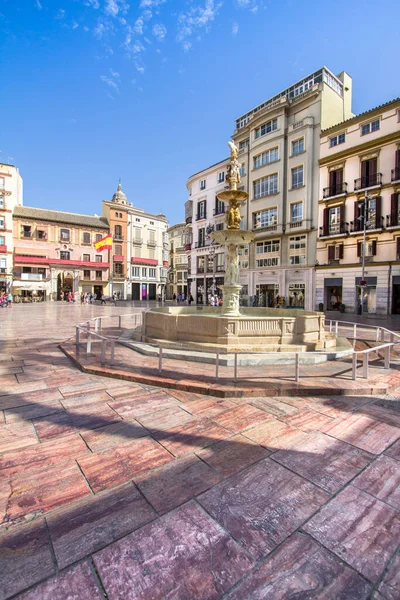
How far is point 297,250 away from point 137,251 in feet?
100

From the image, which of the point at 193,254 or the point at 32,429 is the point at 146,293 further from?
the point at 32,429

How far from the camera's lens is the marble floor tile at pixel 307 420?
4.04 metres

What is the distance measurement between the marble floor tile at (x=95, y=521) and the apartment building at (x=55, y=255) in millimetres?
44860

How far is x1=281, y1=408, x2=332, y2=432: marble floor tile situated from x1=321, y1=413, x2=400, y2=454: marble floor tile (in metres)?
0.10

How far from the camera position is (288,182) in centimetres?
3084

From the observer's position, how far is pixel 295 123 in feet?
98.7

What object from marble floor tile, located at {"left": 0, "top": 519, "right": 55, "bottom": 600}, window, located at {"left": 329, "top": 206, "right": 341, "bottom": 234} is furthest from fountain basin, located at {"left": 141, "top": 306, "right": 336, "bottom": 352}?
window, located at {"left": 329, "top": 206, "right": 341, "bottom": 234}

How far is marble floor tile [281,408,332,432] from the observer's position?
159 inches

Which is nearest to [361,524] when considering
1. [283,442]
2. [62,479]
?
[283,442]

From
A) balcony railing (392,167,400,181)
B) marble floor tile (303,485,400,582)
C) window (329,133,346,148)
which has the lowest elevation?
marble floor tile (303,485,400,582)

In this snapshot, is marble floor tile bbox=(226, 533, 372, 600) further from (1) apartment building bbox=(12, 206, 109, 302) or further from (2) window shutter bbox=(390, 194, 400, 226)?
(1) apartment building bbox=(12, 206, 109, 302)

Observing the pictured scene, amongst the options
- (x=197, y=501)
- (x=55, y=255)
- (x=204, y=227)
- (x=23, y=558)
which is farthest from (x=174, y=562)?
(x=55, y=255)

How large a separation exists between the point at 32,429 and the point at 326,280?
28850mm

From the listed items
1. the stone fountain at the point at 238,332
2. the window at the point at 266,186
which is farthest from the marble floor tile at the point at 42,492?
the window at the point at 266,186
